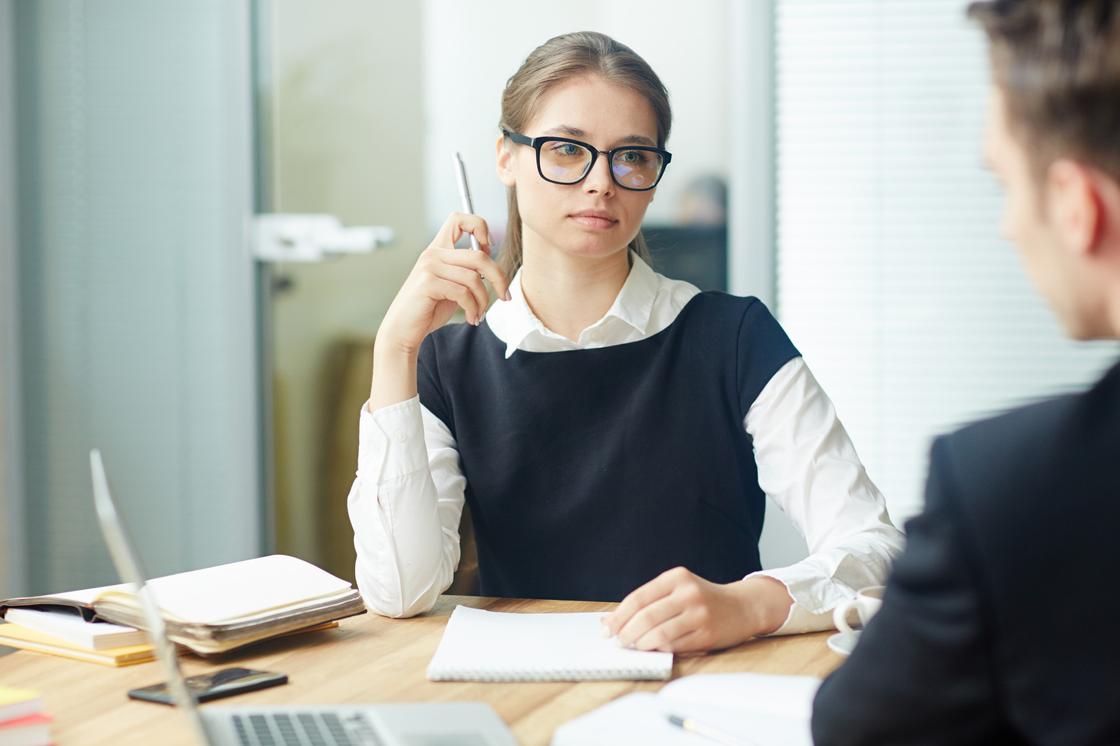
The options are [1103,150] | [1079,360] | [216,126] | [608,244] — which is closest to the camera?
[1103,150]

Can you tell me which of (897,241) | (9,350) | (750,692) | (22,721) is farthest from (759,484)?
(9,350)

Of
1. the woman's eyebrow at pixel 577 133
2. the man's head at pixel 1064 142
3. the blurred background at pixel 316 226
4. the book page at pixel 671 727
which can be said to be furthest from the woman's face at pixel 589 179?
the blurred background at pixel 316 226

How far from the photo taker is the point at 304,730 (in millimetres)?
909

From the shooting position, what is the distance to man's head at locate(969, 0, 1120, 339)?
0.61 m

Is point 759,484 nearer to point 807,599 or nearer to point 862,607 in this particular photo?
point 807,599

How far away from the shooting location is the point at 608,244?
61.1 inches

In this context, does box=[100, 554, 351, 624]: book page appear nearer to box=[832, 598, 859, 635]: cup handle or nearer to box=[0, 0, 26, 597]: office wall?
box=[832, 598, 859, 635]: cup handle

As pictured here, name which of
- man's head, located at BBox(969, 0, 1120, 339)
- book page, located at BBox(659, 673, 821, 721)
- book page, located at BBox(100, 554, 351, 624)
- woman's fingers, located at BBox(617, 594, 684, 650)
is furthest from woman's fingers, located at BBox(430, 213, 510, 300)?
man's head, located at BBox(969, 0, 1120, 339)

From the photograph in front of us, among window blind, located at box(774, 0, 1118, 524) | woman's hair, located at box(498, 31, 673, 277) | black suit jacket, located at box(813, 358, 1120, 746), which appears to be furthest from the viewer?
window blind, located at box(774, 0, 1118, 524)

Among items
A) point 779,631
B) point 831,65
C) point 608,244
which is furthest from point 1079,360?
point 779,631

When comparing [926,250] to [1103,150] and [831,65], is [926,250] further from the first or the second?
[1103,150]

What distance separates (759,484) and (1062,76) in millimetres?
1051

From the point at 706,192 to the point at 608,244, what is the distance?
110 centimetres

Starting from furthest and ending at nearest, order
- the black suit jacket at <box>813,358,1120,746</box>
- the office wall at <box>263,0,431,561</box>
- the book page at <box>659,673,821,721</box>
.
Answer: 1. the office wall at <box>263,0,431,561</box>
2. the book page at <box>659,673,821,721</box>
3. the black suit jacket at <box>813,358,1120,746</box>
